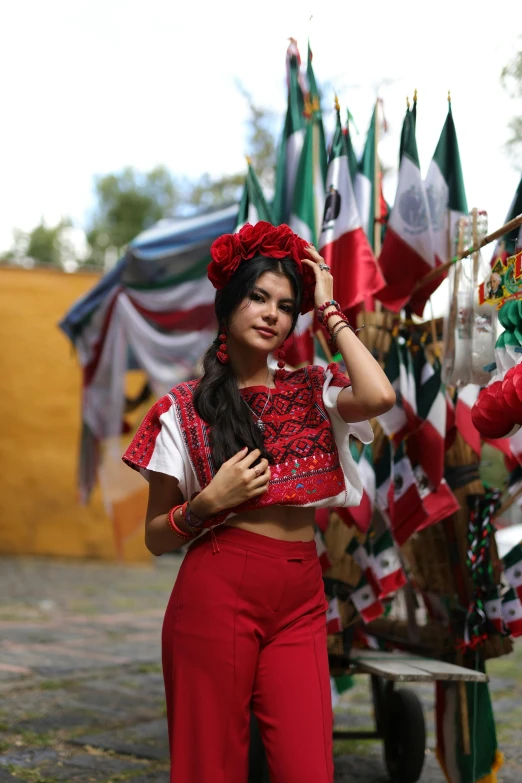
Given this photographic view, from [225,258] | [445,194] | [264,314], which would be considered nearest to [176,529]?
[264,314]

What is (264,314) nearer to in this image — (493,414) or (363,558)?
(493,414)

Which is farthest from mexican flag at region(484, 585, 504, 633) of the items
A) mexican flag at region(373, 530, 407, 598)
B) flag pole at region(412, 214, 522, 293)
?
flag pole at region(412, 214, 522, 293)

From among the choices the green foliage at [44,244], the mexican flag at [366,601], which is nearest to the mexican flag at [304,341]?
the mexican flag at [366,601]

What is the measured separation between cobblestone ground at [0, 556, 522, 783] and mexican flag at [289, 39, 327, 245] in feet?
7.38

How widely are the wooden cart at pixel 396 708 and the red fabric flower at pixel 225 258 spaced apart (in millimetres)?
1392

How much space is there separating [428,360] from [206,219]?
3.10m

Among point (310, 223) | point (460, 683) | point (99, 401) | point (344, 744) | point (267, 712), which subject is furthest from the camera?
point (99, 401)

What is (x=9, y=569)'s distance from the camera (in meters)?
11.4

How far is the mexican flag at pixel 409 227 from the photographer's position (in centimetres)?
326

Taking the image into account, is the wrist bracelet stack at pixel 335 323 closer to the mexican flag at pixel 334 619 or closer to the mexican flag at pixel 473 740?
the mexican flag at pixel 334 619

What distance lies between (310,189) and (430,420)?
121 cm

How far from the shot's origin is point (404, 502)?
3.20 meters

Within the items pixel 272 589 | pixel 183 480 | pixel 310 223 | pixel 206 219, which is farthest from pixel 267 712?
pixel 206 219

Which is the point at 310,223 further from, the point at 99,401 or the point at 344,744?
the point at 99,401
